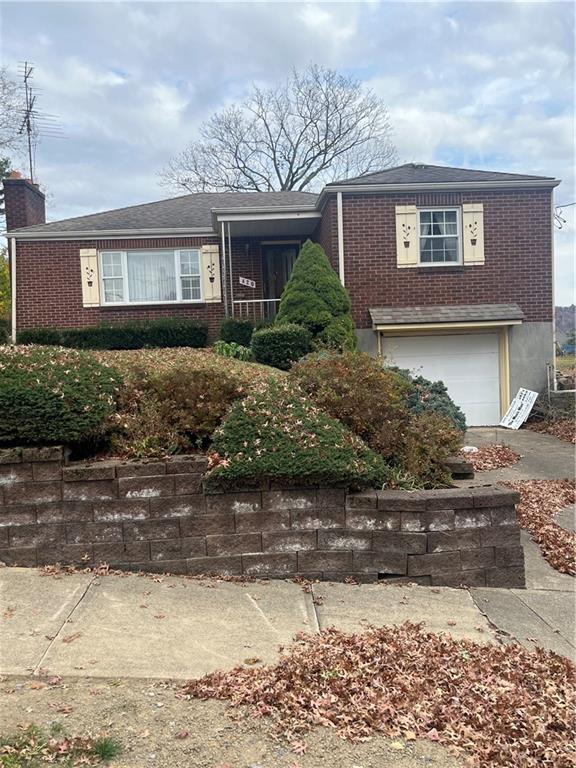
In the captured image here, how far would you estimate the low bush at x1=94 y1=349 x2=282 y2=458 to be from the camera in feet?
15.4

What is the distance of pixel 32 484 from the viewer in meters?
4.28

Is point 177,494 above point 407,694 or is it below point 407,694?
above

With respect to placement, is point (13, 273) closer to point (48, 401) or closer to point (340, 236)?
point (340, 236)

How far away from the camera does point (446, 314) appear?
13.7 metres

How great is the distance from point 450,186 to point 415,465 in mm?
10561

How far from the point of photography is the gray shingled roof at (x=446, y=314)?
13.5m

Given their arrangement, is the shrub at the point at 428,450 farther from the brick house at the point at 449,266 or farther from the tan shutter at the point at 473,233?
the tan shutter at the point at 473,233

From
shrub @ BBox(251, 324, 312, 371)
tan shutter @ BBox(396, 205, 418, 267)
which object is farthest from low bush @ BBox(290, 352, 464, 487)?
tan shutter @ BBox(396, 205, 418, 267)

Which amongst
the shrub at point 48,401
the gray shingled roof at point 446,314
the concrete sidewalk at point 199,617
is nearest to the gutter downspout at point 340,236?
the gray shingled roof at point 446,314

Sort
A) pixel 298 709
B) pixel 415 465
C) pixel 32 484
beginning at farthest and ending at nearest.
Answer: pixel 415 465, pixel 32 484, pixel 298 709

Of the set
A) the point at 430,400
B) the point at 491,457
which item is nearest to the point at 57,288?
the point at 430,400

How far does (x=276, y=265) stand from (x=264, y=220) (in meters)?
2.56

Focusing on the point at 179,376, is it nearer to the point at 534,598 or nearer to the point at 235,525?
the point at 235,525

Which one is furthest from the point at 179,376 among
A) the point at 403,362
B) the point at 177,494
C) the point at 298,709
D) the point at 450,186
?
the point at 450,186
